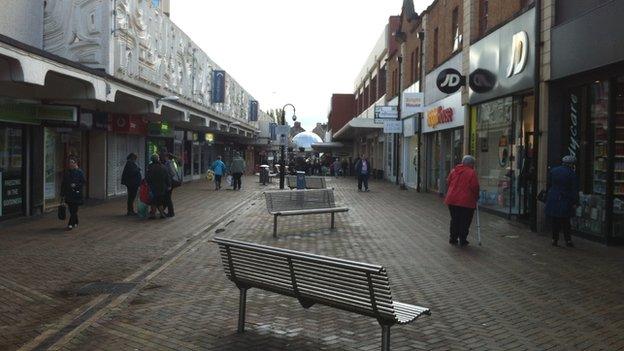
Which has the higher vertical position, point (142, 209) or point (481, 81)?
point (481, 81)

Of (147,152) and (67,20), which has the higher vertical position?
(67,20)

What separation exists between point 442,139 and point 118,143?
1195cm

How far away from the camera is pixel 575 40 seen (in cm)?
1192

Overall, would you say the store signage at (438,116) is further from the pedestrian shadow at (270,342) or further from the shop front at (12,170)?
the pedestrian shadow at (270,342)

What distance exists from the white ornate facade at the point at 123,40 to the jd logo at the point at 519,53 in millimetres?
10088

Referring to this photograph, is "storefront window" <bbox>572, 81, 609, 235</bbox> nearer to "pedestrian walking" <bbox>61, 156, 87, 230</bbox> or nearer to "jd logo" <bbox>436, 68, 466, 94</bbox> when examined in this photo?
"jd logo" <bbox>436, 68, 466, 94</bbox>

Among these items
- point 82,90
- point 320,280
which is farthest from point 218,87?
point 320,280

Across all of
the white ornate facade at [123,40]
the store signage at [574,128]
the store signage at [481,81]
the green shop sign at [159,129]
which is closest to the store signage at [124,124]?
the white ornate facade at [123,40]

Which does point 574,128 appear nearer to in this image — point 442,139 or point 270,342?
point 270,342

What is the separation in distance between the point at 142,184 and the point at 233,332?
1073cm

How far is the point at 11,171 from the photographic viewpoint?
14781 millimetres

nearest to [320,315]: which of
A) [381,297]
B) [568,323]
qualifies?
[381,297]

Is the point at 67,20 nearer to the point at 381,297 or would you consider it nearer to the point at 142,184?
the point at 142,184

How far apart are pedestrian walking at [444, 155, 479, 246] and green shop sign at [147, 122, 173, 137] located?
17.1 meters
